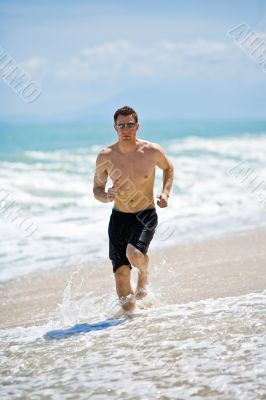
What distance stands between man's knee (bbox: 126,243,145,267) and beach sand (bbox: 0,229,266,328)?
0.82 meters

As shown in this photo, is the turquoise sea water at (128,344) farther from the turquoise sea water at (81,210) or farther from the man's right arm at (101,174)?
the man's right arm at (101,174)

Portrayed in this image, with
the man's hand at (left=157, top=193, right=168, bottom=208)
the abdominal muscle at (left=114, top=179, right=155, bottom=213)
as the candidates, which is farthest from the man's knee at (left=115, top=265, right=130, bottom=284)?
the man's hand at (left=157, top=193, right=168, bottom=208)

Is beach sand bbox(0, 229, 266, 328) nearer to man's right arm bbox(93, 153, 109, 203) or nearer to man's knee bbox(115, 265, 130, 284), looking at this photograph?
man's knee bbox(115, 265, 130, 284)

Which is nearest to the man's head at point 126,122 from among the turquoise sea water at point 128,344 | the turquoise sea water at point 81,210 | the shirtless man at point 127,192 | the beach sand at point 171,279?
the shirtless man at point 127,192

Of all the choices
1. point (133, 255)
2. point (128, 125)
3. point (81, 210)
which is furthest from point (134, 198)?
point (81, 210)

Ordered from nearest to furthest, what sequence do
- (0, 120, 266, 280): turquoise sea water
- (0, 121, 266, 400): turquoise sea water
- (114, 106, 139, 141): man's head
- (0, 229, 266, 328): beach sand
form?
(0, 121, 266, 400): turquoise sea water < (114, 106, 139, 141): man's head < (0, 229, 266, 328): beach sand < (0, 120, 266, 280): turquoise sea water

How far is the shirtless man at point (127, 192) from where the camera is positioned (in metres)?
5.89

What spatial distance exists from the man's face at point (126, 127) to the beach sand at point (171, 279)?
1603 millimetres

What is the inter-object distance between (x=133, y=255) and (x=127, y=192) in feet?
1.83

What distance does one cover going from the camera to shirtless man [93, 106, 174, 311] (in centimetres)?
589

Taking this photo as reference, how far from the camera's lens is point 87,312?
20.8ft

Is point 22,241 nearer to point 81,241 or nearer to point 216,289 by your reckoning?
point 81,241

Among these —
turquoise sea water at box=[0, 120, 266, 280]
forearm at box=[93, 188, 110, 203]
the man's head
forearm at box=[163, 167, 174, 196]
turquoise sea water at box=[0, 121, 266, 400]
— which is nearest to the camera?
turquoise sea water at box=[0, 121, 266, 400]

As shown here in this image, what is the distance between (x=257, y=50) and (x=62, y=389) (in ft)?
24.4
